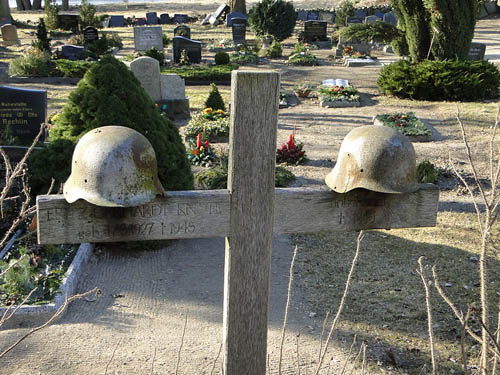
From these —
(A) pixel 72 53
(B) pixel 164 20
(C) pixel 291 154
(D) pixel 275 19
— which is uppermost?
(B) pixel 164 20

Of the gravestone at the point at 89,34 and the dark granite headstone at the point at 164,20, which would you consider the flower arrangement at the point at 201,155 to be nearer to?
the gravestone at the point at 89,34

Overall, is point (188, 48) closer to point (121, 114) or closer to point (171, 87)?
point (171, 87)

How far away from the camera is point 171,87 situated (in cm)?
1397

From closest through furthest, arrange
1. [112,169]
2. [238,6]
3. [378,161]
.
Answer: [112,169] → [378,161] → [238,6]

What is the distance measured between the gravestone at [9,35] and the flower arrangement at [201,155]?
901 inches

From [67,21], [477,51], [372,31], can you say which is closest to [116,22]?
[67,21]

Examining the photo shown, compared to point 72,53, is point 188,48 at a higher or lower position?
higher

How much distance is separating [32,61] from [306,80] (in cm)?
909

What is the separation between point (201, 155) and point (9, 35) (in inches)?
911

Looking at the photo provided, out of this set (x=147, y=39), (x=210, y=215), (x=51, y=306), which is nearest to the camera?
(x=210, y=215)

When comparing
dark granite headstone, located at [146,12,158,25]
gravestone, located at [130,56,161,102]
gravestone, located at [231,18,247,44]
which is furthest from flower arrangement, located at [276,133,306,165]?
dark granite headstone, located at [146,12,158,25]

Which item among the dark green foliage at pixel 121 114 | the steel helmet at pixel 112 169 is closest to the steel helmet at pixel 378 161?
the steel helmet at pixel 112 169

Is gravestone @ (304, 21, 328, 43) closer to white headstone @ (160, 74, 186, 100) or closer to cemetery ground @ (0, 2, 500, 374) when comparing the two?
white headstone @ (160, 74, 186, 100)

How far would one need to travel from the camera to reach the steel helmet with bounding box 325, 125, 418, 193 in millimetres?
2043
